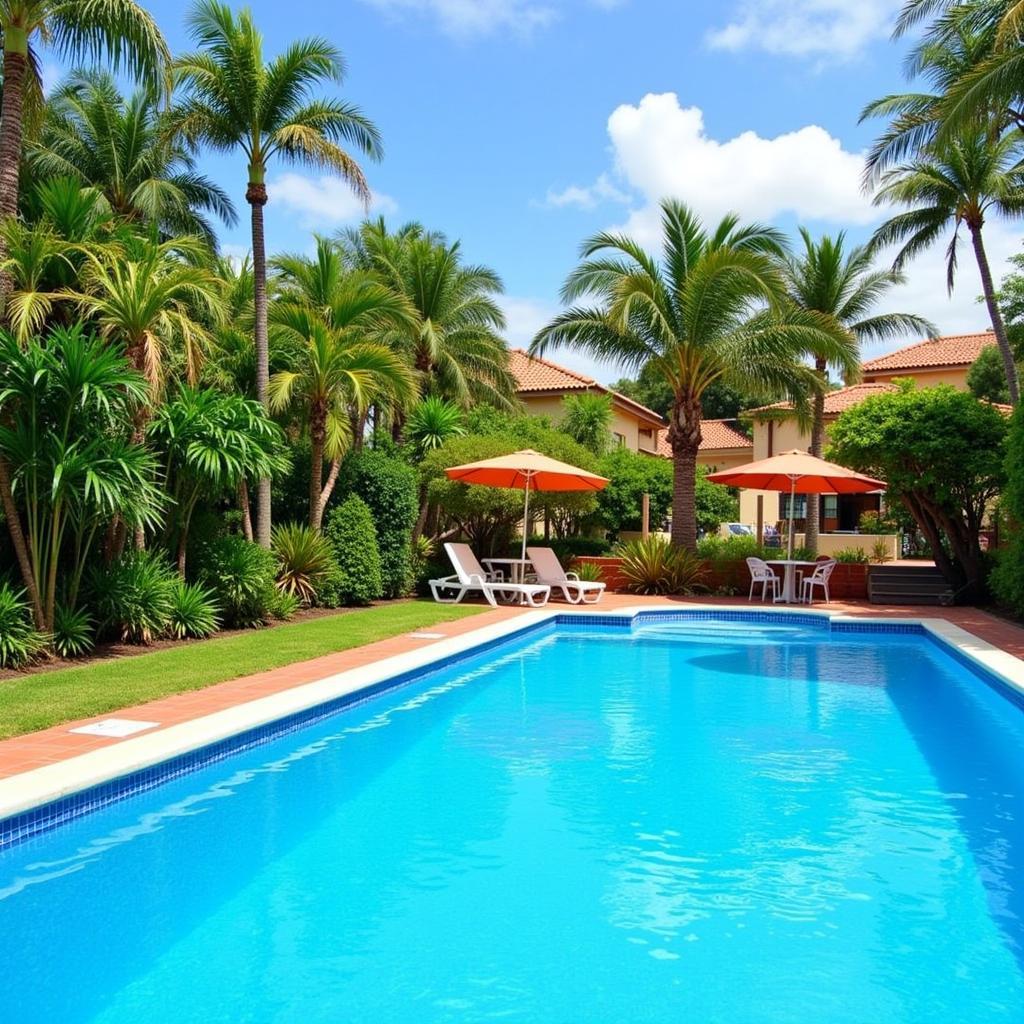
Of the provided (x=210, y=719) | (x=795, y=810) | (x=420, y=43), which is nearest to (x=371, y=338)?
(x=420, y=43)

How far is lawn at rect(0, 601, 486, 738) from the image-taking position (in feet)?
24.0

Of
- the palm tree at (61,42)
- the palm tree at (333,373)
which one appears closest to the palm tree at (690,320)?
the palm tree at (333,373)

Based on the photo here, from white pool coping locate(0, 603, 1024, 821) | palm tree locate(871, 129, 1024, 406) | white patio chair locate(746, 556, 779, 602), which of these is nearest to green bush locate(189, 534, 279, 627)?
white pool coping locate(0, 603, 1024, 821)

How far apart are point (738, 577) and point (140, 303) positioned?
14.6 m

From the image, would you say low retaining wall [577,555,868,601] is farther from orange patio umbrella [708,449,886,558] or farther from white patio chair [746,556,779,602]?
orange patio umbrella [708,449,886,558]

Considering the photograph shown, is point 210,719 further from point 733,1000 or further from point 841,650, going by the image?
point 841,650

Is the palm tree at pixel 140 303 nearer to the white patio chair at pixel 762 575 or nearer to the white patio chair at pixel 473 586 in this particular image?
the white patio chair at pixel 473 586

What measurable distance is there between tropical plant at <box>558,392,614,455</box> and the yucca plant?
1390cm

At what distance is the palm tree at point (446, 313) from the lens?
81.5 ft

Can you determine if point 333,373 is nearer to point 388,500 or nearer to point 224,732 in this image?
point 388,500

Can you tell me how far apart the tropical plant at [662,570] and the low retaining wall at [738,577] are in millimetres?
344

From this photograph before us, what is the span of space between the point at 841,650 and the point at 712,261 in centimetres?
901

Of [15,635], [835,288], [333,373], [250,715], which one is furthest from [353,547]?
[835,288]

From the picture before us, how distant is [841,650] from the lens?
14.2 m
